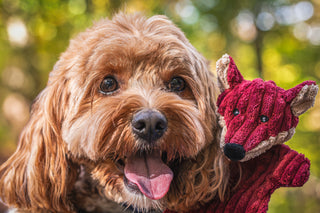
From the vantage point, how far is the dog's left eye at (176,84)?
228 centimetres

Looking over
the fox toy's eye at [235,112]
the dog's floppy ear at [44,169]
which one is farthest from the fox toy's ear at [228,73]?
the dog's floppy ear at [44,169]

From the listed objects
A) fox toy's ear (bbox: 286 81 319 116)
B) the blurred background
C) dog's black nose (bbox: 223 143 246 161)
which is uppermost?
the blurred background

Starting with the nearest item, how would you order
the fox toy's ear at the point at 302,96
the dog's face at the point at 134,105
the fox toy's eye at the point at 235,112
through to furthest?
the fox toy's ear at the point at 302,96, the fox toy's eye at the point at 235,112, the dog's face at the point at 134,105

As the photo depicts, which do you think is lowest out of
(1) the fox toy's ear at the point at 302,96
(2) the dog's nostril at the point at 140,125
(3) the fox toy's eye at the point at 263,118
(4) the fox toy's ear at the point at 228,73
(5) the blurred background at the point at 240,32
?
(2) the dog's nostril at the point at 140,125

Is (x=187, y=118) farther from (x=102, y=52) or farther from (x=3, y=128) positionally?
(x=3, y=128)

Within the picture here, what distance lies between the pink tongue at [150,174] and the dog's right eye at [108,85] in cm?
50

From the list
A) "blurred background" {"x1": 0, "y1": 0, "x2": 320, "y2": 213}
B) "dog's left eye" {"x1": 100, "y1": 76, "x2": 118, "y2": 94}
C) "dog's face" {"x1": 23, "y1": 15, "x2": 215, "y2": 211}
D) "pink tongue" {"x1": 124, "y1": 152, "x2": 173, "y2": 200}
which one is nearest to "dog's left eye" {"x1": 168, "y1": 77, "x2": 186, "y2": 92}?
"dog's face" {"x1": 23, "y1": 15, "x2": 215, "y2": 211}

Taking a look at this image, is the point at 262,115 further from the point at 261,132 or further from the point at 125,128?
the point at 125,128

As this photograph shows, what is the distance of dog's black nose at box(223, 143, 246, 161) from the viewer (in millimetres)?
1586

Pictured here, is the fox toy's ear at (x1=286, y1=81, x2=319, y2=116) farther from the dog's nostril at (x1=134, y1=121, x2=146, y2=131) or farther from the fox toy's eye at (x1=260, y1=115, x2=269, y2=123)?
the dog's nostril at (x1=134, y1=121, x2=146, y2=131)

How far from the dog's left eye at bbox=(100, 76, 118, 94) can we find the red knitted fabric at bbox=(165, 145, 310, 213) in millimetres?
1016

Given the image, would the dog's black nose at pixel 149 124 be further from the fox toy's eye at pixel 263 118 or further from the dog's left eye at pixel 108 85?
the fox toy's eye at pixel 263 118

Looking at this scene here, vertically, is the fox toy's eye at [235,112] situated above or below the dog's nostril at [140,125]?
above

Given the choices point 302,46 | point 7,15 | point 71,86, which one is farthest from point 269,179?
point 7,15
